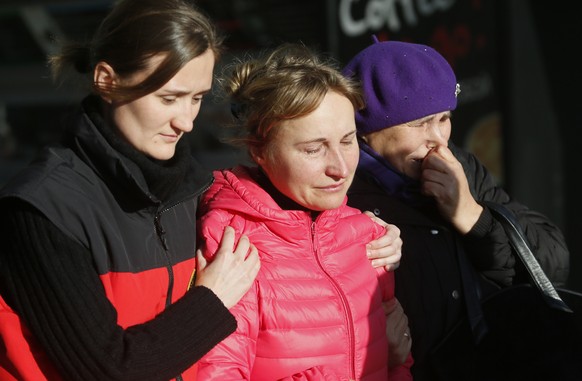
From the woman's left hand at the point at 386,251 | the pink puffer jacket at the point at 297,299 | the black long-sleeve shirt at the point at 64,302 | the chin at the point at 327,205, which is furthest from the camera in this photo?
the woman's left hand at the point at 386,251

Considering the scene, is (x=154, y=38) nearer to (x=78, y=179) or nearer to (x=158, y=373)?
(x=78, y=179)

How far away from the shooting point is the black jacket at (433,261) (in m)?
2.37

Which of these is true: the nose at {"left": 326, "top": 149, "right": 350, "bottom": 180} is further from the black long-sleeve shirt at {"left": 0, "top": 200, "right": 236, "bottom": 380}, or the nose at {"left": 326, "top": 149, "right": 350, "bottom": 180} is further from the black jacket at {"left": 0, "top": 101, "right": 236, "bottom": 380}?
the black long-sleeve shirt at {"left": 0, "top": 200, "right": 236, "bottom": 380}

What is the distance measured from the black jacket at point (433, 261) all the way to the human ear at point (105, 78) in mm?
852

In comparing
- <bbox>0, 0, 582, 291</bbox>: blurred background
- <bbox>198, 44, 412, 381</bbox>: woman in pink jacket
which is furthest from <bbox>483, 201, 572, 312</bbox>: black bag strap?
<bbox>0, 0, 582, 291</bbox>: blurred background

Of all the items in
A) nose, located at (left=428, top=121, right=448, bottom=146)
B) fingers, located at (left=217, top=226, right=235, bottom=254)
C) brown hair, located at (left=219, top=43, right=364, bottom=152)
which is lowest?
fingers, located at (left=217, top=226, right=235, bottom=254)


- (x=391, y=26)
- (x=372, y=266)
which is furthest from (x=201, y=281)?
Answer: (x=391, y=26)

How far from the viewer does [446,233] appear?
2.49 meters

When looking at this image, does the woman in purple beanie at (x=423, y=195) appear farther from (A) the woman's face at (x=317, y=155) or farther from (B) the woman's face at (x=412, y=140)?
(A) the woman's face at (x=317, y=155)

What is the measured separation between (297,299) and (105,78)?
69 cm

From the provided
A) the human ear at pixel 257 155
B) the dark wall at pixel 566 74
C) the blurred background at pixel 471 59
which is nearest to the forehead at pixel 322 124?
the human ear at pixel 257 155

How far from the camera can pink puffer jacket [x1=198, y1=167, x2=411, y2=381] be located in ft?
6.58

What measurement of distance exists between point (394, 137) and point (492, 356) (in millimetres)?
678

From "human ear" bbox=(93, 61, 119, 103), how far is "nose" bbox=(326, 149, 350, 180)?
0.56 meters
